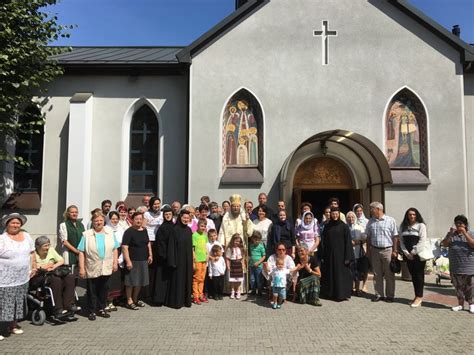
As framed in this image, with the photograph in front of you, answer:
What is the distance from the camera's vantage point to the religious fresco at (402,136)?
11.4m

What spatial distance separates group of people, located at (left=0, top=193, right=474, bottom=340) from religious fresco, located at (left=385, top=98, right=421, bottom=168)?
3491 mm

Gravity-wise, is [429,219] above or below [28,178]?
below

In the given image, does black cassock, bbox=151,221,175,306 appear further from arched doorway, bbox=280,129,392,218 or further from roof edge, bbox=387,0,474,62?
roof edge, bbox=387,0,474,62

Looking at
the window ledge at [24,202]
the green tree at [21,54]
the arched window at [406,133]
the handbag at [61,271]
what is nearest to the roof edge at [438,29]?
the arched window at [406,133]

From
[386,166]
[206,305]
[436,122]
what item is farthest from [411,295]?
[436,122]

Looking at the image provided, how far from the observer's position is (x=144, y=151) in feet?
40.3

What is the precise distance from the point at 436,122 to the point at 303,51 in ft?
14.2

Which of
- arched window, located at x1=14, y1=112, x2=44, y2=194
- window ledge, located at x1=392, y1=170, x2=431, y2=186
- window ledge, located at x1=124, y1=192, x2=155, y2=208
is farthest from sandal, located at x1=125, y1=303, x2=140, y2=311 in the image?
window ledge, located at x1=392, y1=170, x2=431, y2=186

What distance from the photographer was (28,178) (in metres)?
12.4

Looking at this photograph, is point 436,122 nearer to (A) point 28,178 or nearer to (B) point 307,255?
(B) point 307,255

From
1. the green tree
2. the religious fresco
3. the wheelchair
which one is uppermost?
the green tree

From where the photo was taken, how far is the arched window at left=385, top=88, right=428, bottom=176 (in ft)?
37.4

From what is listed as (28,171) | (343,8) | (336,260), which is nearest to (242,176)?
(336,260)

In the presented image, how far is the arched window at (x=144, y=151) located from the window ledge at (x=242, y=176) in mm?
2309
